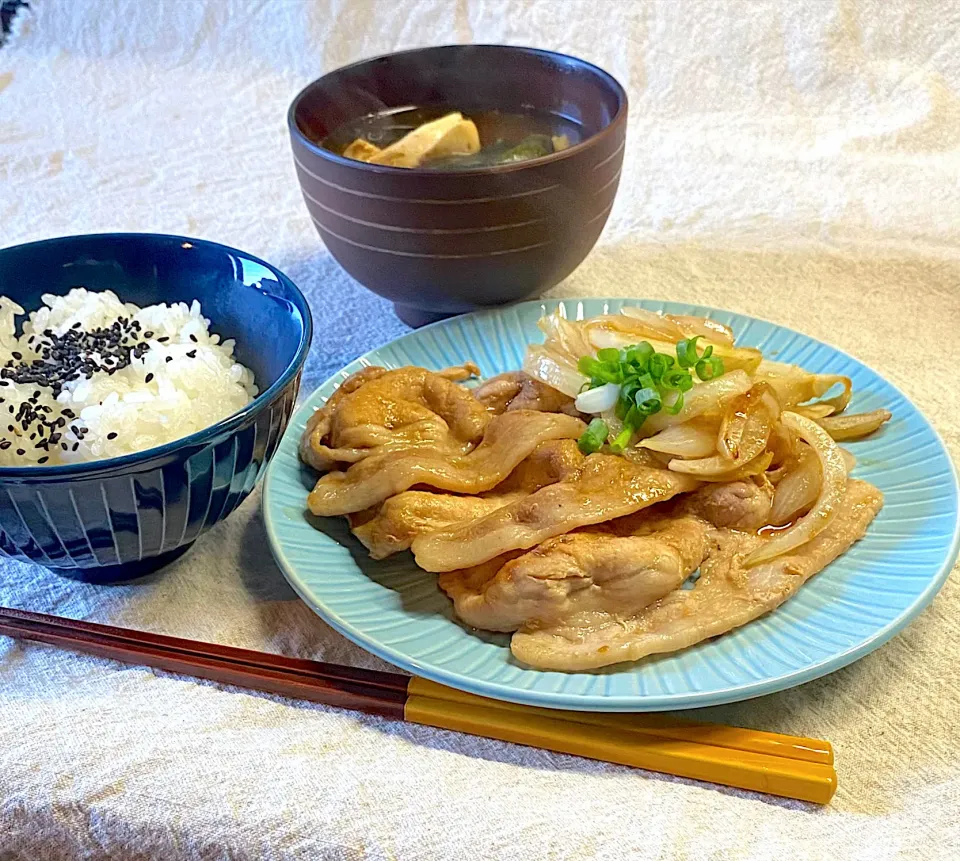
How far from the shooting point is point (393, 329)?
7.47 ft

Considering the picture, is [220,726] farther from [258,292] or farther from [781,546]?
[781,546]

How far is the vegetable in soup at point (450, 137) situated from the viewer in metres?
2.17

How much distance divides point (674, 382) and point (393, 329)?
888 millimetres

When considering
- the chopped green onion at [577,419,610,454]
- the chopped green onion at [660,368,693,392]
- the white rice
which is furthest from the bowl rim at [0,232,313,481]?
the chopped green onion at [660,368,693,392]

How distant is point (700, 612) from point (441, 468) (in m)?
0.45

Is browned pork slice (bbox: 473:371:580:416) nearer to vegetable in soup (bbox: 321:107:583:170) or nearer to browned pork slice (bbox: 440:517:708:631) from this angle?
browned pork slice (bbox: 440:517:708:631)

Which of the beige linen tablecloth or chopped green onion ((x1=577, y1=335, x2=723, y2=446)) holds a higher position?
chopped green onion ((x1=577, y1=335, x2=723, y2=446))

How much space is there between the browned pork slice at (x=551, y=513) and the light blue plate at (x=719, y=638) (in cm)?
8

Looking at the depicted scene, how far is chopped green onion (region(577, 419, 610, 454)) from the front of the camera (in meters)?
1.54

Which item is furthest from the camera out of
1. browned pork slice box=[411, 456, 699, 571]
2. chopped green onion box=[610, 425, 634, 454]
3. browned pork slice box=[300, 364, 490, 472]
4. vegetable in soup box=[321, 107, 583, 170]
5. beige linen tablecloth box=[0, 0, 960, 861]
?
vegetable in soup box=[321, 107, 583, 170]

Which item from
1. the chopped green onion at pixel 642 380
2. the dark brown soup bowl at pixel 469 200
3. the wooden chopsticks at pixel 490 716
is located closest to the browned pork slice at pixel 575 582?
the wooden chopsticks at pixel 490 716

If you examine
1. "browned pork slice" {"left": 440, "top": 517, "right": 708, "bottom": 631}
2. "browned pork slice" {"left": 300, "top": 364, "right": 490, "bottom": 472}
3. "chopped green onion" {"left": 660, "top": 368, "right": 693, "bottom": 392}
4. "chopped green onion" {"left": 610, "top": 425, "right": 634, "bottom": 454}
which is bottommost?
"browned pork slice" {"left": 300, "top": 364, "right": 490, "bottom": 472}

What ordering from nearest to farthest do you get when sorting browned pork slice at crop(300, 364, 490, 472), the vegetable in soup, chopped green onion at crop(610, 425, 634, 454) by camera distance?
chopped green onion at crop(610, 425, 634, 454), browned pork slice at crop(300, 364, 490, 472), the vegetable in soup

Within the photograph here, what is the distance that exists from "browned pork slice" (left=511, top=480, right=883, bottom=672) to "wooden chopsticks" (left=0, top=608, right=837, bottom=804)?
8 cm
